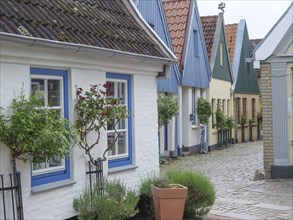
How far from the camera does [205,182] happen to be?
8.89m

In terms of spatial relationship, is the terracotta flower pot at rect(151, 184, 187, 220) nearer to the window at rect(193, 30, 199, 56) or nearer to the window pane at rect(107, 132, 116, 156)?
the window pane at rect(107, 132, 116, 156)

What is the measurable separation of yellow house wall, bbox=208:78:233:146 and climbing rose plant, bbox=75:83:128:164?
18.2m

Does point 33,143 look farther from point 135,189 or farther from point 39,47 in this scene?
point 135,189

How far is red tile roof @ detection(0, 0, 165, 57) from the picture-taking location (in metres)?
6.59

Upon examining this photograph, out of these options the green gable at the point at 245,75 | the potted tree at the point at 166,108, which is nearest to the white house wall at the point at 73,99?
the potted tree at the point at 166,108

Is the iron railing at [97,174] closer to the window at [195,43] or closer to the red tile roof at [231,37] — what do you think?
the window at [195,43]

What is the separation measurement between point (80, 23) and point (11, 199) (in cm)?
294

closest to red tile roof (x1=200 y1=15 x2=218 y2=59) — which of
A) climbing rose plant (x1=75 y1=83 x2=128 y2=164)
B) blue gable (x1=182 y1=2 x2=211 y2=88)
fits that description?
blue gable (x1=182 y1=2 x2=211 y2=88)

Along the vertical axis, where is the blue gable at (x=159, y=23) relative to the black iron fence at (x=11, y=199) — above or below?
above

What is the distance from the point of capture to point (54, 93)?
7.24 m

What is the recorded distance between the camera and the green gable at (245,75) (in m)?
32.8

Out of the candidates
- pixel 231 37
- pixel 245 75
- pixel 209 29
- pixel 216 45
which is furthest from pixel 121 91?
pixel 245 75

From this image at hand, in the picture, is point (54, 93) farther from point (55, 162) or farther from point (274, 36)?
point (274, 36)

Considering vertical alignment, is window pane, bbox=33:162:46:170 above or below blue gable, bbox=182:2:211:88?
below
